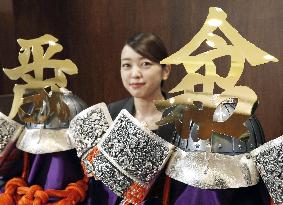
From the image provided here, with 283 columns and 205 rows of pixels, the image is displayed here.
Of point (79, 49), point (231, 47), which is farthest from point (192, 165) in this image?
point (79, 49)

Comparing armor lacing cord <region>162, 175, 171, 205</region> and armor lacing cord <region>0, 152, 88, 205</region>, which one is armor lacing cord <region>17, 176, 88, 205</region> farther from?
armor lacing cord <region>162, 175, 171, 205</region>

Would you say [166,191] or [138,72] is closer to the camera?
[166,191]

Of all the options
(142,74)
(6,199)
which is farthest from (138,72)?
(6,199)

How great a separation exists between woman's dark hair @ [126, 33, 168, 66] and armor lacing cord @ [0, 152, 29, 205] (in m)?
0.30

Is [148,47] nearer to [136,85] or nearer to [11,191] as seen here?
[136,85]

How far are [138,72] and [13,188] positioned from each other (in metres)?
0.32

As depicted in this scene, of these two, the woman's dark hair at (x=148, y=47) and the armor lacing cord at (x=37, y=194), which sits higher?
the woman's dark hair at (x=148, y=47)

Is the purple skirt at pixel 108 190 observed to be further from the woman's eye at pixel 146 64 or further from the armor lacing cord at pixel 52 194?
the woman's eye at pixel 146 64

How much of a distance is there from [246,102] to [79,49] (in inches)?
33.1

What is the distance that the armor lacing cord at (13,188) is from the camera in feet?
2.33

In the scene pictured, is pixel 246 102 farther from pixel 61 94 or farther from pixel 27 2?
pixel 27 2

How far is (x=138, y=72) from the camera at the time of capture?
75 centimetres

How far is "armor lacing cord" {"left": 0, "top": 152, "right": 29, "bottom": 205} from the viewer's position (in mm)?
709

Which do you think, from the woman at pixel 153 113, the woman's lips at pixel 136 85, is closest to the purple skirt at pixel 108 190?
the woman at pixel 153 113
